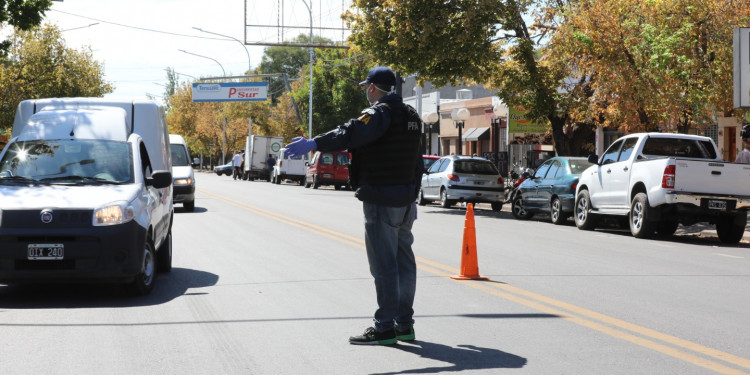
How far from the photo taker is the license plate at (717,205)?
17.0 meters

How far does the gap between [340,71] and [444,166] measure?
3855 cm

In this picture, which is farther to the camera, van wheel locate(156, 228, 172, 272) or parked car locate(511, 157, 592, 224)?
parked car locate(511, 157, 592, 224)

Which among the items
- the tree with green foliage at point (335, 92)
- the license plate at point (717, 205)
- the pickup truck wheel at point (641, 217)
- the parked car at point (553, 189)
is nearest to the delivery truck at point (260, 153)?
the tree with green foliage at point (335, 92)

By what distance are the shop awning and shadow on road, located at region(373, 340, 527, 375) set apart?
45315 mm

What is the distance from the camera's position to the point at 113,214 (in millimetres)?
9219

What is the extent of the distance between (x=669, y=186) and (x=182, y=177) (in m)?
12.0

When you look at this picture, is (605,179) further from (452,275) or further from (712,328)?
(712,328)

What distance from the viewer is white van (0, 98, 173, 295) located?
8.98m

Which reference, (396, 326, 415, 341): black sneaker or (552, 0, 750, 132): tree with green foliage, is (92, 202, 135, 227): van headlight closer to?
(396, 326, 415, 341): black sneaker

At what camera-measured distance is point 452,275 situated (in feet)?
36.8

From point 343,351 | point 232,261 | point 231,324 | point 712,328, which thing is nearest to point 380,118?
point 343,351

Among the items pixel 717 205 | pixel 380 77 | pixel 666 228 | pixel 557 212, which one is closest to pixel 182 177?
pixel 557 212

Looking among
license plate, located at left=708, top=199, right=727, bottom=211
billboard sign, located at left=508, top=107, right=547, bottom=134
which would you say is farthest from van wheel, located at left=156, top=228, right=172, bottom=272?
billboard sign, located at left=508, top=107, right=547, bottom=134

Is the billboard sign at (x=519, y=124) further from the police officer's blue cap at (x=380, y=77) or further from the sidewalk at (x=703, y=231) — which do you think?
the police officer's blue cap at (x=380, y=77)
